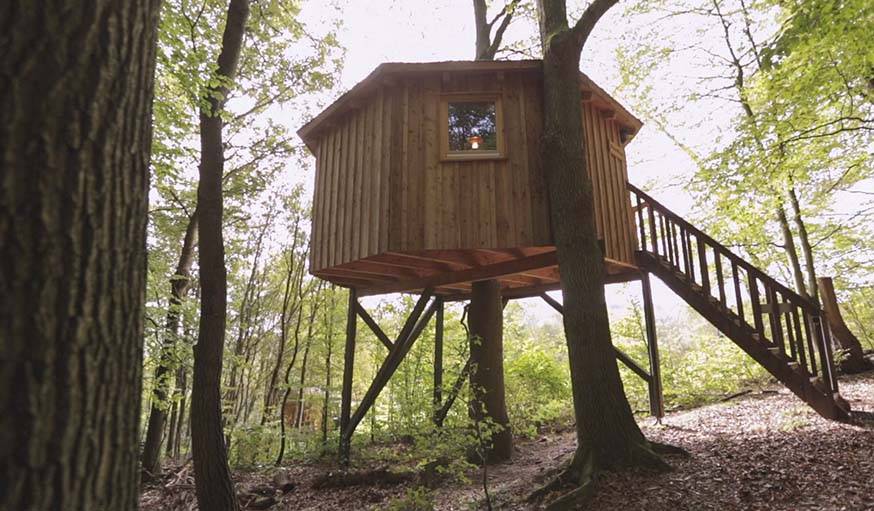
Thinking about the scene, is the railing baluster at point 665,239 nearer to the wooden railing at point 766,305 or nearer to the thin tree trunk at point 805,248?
the wooden railing at point 766,305

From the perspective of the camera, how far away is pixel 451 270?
8117mm

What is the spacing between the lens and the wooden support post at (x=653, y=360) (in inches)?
322

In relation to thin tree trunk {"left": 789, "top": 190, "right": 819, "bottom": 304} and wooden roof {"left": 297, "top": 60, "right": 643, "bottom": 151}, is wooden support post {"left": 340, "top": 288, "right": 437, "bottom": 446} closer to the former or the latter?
wooden roof {"left": 297, "top": 60, "right": 643, "bottom": 151}

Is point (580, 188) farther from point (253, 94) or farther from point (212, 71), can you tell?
point (253, 94)

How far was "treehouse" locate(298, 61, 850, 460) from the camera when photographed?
6.49 meters

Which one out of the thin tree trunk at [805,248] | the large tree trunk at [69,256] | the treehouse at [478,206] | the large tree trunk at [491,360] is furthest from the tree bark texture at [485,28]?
the large tree trunk at [69,256]

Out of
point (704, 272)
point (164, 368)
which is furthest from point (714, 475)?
point (164, 368)

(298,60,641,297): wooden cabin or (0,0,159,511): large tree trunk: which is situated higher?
(298,60,641,297): wooden cabin

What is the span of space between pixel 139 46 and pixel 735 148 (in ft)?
30.3

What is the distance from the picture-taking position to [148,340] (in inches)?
343

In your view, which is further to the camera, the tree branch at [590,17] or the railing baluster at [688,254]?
the railing baluster at [688,254]

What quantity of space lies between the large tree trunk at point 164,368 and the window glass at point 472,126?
539cm

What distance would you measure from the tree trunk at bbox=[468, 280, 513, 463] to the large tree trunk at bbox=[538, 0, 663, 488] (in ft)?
9.37

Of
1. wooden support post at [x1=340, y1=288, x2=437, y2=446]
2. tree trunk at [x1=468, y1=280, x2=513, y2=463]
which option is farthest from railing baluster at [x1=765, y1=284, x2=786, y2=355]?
wooden support post at [x1=340, y1=288, x2=437, y2=446]
